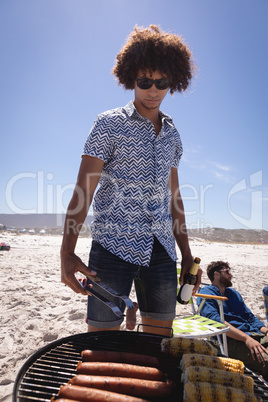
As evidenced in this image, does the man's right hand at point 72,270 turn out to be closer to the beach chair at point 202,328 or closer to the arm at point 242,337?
the beach chair at point 202,328

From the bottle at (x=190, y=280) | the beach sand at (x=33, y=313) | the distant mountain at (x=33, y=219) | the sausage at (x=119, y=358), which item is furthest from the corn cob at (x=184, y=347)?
the distant mountain at (x=33, y=219)

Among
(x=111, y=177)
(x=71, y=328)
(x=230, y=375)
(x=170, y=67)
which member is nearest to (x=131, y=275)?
(x=111, y=177)

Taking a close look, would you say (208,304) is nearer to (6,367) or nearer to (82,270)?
(6,367)

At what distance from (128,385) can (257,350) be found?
2.94 meters

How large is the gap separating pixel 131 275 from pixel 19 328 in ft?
11.8

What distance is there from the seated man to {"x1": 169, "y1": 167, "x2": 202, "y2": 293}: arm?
1972 mm

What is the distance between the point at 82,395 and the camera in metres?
1.02

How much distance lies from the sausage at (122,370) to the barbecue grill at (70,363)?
8 centimetres

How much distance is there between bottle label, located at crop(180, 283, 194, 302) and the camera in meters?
2.14

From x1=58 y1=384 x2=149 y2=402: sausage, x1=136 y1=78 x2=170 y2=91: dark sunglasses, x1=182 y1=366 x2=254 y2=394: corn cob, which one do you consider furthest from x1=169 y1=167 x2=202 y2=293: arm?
x1=58 y1=384 x2=149 y2=402: sausage

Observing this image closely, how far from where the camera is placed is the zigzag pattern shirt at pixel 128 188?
1.79 meters

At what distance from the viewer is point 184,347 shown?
1.42 m

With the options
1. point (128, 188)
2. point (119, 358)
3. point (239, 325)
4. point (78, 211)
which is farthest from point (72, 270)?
point (239, 325)

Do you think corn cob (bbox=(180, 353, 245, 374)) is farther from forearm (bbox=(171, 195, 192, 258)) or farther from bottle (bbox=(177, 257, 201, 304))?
forearm (bbox=(171, 195, 192, 258))
